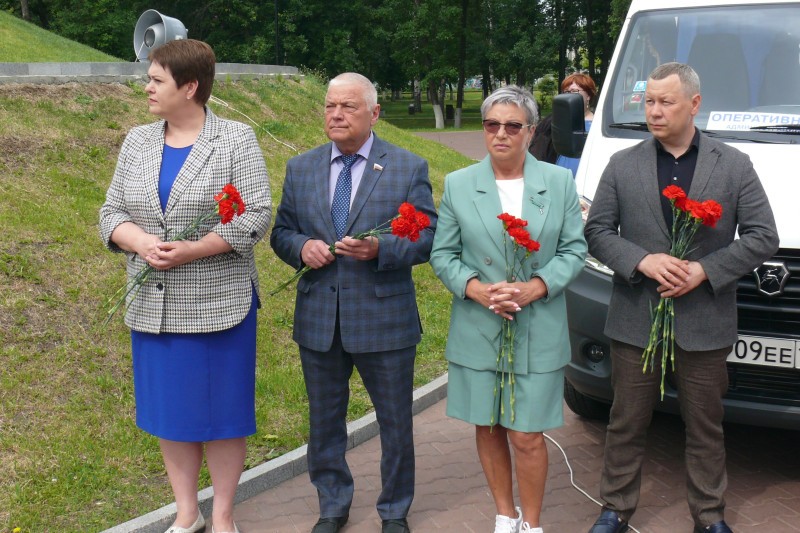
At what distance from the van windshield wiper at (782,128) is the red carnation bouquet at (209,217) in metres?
2.84

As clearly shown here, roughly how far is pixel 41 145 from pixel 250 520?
546cm

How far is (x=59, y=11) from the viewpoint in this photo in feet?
143

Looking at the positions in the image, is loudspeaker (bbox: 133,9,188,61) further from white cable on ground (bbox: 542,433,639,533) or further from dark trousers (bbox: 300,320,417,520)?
white cable on ground (bbox: 542,433,639,533)

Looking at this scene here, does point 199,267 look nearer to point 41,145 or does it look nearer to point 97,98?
point 41,145

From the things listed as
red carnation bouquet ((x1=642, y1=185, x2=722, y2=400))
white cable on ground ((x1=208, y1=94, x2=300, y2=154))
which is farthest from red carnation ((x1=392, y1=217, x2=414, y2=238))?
white cable on ground ((x1=208, y1=94, x2=300, y2=154))

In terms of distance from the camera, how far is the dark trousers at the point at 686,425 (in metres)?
3.91

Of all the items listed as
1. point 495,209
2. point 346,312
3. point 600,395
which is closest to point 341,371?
point 346,312

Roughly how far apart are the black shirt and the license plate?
2.48 feet

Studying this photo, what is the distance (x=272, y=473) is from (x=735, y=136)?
10.2ft

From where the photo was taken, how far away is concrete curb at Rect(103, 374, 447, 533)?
418cm

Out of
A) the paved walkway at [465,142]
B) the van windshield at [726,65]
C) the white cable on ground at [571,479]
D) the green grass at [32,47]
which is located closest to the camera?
the white cable on ground at [571,479]

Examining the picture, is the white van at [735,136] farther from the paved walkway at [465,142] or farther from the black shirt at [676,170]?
the paved walkway at [465,142]

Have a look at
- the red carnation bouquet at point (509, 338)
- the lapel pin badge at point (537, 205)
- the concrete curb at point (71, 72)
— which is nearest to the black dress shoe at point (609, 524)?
the red carnation bouquet at point (509, 338)

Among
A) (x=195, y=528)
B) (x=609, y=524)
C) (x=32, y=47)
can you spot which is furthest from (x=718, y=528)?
(x=32, y=47)
